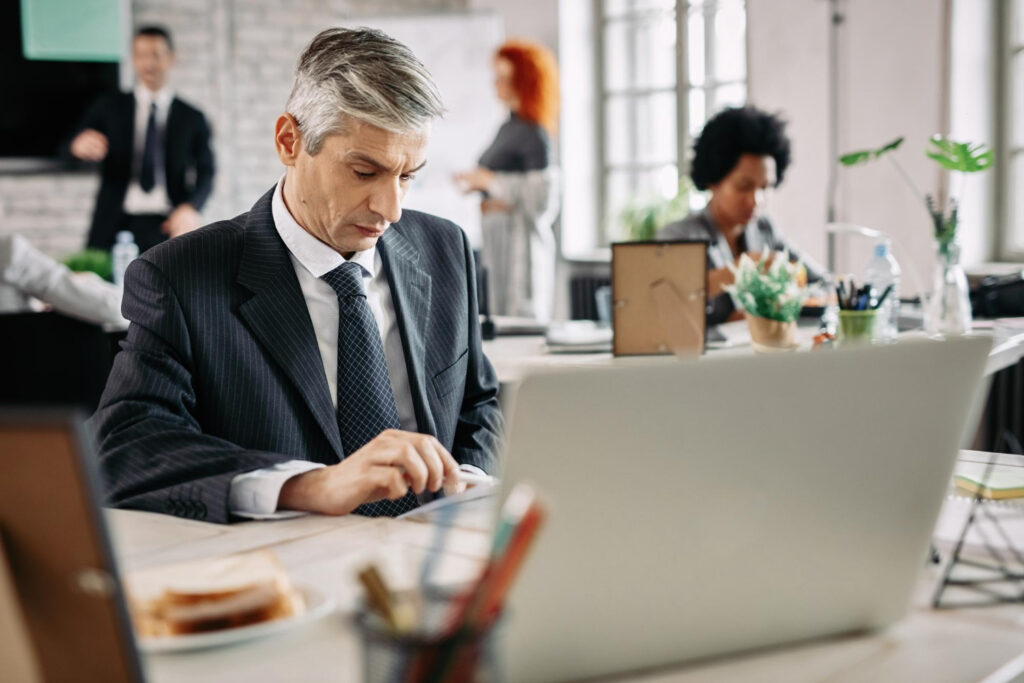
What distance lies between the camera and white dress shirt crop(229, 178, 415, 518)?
5.31 feet

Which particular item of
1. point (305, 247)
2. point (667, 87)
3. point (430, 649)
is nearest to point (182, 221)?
point (667, 87)

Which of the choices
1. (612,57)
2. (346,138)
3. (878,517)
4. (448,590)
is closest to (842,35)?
(612,57)

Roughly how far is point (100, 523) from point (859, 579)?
583 mm

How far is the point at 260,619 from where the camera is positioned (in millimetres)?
846

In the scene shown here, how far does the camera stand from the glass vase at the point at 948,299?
284cm

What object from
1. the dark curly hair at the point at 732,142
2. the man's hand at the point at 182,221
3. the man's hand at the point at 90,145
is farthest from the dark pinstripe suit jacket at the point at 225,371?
the man's hand at the point at 90,145

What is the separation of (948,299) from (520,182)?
308 cm

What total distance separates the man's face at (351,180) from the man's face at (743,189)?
6.96 ft

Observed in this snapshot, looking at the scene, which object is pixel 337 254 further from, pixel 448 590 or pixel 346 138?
pixel 448 590

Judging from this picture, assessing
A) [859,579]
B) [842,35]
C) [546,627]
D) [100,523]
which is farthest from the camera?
[842,35]

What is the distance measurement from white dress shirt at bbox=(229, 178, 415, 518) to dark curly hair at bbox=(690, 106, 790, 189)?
2205 millimetres

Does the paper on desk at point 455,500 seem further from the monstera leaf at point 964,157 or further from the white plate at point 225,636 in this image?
the monstera leaf at point 964,157

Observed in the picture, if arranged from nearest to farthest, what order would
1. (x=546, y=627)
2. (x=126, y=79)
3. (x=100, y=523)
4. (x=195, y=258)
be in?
(x=100, y=523) < (x=546, y=627) < (x=195, y=258) < (x=126, y=79)

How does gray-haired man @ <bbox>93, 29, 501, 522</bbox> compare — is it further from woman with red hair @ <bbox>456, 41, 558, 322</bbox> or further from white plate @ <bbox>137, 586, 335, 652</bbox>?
woman with red hair @ <bbox>456, 41, 558, 322</bbox>
